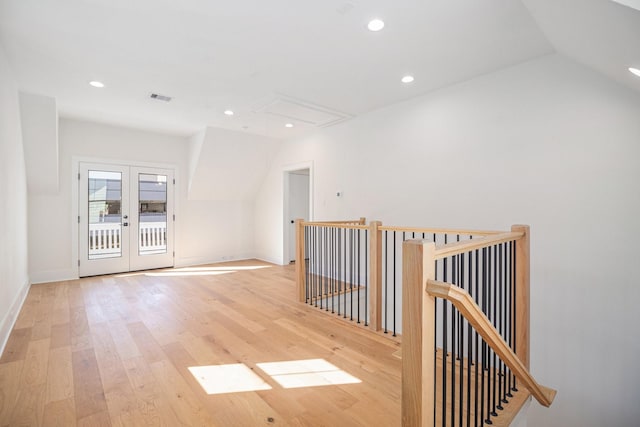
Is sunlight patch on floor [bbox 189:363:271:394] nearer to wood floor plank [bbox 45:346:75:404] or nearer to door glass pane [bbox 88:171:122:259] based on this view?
wood floor plank [bbox 45:346:75:404]

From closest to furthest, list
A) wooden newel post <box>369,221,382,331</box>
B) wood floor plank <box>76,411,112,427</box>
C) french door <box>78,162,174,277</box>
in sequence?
wood floor plank <box>76,411,112,427</box> < wooden newel post <box>369,221,382,331</box> < french door <box>78,162,174,277</box>

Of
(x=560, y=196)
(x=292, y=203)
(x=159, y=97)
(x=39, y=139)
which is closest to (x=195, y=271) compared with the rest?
(x=292, y=203)

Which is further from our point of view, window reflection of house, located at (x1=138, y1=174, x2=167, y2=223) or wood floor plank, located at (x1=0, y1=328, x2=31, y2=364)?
window reflection of house, located at (x1=138, y1=174, x2=167, y2=223)

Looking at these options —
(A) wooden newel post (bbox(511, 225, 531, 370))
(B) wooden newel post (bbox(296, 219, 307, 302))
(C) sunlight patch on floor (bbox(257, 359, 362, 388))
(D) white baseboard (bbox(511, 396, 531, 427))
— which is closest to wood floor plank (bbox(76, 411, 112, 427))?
(C) sunlight patch on floor (bbox(257, 359, 362, 388))

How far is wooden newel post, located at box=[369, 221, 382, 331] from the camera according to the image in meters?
3.10

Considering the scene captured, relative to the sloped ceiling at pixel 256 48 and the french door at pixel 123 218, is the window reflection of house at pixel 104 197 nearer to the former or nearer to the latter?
the french door at pixel 123 218

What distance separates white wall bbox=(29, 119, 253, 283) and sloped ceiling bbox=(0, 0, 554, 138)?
123cm

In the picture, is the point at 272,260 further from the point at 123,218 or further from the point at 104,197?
the point at 104,197

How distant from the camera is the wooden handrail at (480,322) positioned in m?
1.16

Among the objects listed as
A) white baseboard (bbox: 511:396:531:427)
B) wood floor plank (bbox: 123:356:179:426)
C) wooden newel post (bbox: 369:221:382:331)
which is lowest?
white baseboard (bbox: 511:396:531:427)

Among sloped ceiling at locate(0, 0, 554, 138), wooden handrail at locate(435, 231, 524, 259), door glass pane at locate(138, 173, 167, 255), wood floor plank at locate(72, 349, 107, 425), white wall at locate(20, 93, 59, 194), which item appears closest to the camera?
wooden handrail at locate(435, 231, 524, 259)

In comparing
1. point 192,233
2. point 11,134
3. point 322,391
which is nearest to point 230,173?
point 192,233

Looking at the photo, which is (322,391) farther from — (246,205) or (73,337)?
(246,205)

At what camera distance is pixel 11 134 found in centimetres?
346
